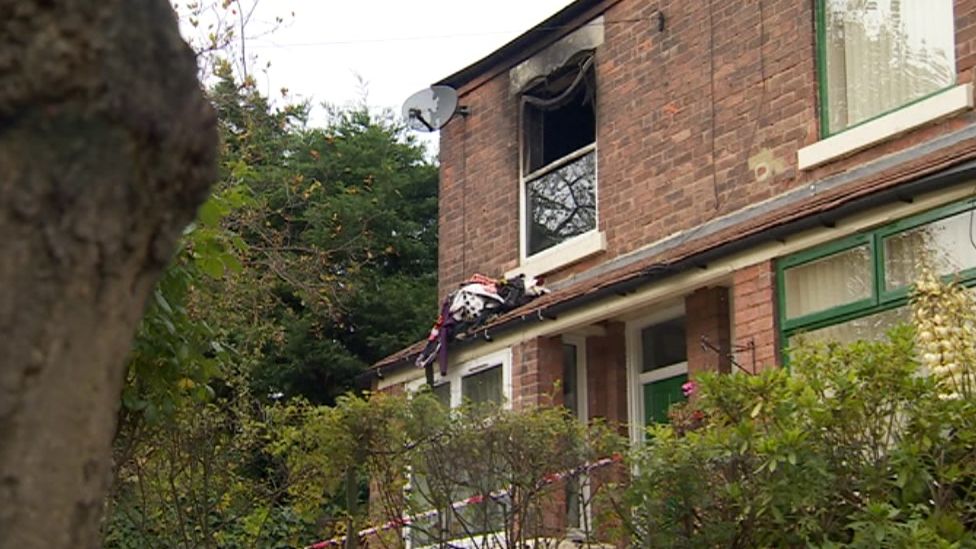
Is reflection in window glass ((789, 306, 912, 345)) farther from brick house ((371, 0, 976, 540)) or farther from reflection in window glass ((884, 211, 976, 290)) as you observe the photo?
reflection in window glass ((884, 211, 976, 290))

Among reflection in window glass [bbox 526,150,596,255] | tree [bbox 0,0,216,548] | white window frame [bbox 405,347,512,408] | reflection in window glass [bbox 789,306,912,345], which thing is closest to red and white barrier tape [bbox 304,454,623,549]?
reflection in window glass [bbox 789,306,912,345]

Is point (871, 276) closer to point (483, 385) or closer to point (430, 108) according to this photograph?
point (483, 385)

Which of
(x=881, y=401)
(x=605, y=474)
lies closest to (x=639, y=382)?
(x=605, y=474)

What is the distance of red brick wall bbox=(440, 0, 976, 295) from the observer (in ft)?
39.4

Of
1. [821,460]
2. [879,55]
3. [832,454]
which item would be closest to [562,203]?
[879,55]

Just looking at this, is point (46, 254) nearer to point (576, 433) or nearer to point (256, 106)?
point (576, 433)

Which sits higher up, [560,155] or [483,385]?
[560,155]

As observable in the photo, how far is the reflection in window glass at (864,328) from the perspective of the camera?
1032cm

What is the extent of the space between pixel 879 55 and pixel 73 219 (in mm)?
10208

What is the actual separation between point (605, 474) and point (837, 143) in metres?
3.54

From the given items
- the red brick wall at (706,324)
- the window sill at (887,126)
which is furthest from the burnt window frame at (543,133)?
the window sill at (887,126)

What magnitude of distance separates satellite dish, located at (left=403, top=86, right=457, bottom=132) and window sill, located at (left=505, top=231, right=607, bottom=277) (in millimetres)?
2029

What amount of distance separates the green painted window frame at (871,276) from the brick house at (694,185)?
16mm

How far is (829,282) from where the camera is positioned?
10953mm
